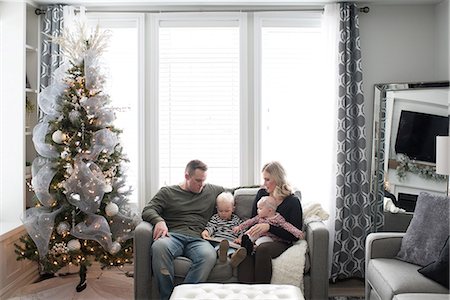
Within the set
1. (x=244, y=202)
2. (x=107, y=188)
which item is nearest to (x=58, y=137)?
(x=107, y=188)

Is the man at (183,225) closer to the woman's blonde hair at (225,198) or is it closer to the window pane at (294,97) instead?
the woman's blonde hair at (225,198)

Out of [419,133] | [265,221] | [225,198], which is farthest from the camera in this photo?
[419,133]

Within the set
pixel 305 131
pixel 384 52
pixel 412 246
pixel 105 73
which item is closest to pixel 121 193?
pixel 105 73

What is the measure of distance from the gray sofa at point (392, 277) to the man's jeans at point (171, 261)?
3.76ft

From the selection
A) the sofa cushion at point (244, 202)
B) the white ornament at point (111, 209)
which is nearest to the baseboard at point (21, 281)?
the white ornament at point (111, 209)

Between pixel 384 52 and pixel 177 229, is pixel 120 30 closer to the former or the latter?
pixel 177 229

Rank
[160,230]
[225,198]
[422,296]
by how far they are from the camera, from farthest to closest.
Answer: [225,198] → [160,230] → [422,296]

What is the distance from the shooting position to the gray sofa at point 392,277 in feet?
9.71

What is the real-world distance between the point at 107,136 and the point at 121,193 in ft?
1.66

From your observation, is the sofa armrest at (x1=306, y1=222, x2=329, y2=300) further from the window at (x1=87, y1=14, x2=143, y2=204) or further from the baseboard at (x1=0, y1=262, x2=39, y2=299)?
the baseboard at (x1=0, y1=262, x2=39, y2=299)

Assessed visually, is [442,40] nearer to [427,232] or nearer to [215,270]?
[427,232]

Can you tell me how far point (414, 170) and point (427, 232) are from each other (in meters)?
1.24

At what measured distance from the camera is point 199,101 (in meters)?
4.79

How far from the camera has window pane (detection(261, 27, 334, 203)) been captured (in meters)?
4.76
